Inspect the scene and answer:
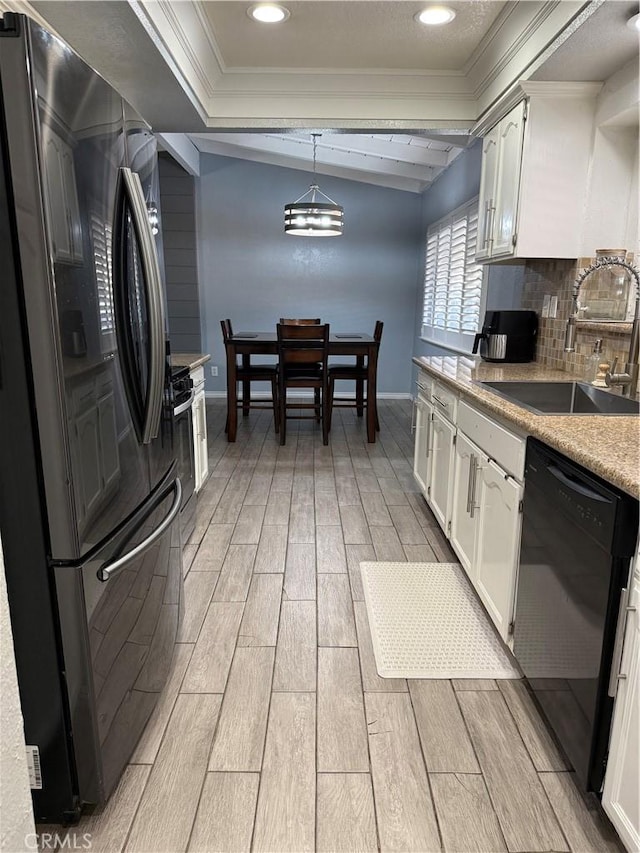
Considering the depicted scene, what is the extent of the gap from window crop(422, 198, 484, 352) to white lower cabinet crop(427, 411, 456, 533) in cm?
191

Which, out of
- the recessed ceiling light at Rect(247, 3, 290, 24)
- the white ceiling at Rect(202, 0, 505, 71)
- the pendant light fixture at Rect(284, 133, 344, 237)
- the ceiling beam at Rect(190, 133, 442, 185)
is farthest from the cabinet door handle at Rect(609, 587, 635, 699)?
the ceiling beam at Rect(190, 133, 442, 185)

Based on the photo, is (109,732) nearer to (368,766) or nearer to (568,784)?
(368,766)

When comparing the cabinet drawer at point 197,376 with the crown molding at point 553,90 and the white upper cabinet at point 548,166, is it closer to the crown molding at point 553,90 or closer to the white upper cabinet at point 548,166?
the white upper cabinet at point 548,166

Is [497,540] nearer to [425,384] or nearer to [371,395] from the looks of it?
[425,384]

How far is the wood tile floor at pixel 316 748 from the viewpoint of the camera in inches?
53.1

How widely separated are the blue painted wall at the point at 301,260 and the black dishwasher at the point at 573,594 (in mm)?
5525

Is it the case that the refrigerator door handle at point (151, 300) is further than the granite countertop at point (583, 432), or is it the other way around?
the refrigerator door handle at point (151, 300)

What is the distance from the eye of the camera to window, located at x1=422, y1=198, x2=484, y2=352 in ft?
15.7

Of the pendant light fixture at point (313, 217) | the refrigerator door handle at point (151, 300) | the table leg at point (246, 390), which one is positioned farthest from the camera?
the table leg at point (246, 390)

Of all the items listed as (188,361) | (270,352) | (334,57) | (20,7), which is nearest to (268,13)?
(334,57)

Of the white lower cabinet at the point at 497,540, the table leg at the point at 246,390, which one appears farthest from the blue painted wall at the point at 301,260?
the white lower cabinet at the point at 497,540

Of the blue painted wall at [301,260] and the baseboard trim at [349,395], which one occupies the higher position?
the blue painted wall at [301,260]

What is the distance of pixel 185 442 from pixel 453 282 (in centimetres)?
351

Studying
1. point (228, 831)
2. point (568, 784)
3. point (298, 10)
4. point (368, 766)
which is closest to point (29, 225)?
point (228, 831)
